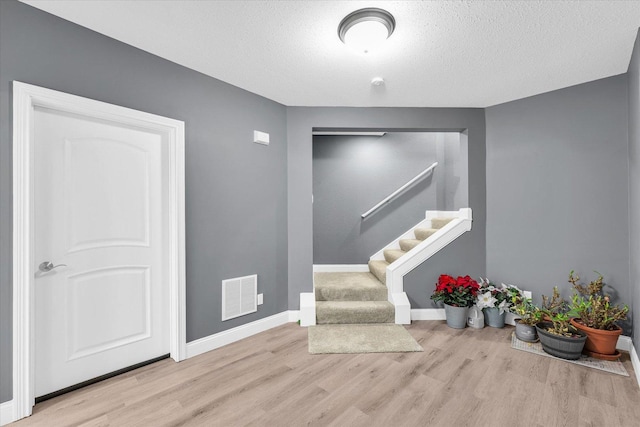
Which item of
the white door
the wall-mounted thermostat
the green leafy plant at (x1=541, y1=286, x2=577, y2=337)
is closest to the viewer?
the white door

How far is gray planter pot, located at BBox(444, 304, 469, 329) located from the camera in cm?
296

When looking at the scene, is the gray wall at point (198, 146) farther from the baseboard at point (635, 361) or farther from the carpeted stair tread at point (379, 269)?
the baseboard at point (635, 361)

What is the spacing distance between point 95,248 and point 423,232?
141 inches

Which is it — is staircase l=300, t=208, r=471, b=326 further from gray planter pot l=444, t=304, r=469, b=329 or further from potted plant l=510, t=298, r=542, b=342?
potted plant l=510, t=298, r=542, b=342

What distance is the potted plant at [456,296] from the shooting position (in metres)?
2.98

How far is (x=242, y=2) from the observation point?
5.45 feet

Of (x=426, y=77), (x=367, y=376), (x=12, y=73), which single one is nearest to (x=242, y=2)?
(x=12, y=73)

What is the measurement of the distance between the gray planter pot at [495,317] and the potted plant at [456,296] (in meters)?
0.21

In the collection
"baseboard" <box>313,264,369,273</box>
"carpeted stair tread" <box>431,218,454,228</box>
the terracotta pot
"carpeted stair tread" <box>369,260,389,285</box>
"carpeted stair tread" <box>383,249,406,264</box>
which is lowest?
the terracotta pot

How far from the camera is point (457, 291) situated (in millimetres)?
3039

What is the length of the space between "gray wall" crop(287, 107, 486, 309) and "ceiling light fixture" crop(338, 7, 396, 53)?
134 cm

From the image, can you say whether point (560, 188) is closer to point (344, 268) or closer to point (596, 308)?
point (596, 308)

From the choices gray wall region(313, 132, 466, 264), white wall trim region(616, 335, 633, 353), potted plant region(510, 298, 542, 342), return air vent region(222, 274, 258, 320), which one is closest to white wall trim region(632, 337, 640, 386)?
white wall trim region(616, 335, 633, 353)

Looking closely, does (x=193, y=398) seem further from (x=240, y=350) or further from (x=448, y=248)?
(x=448, y=248)
